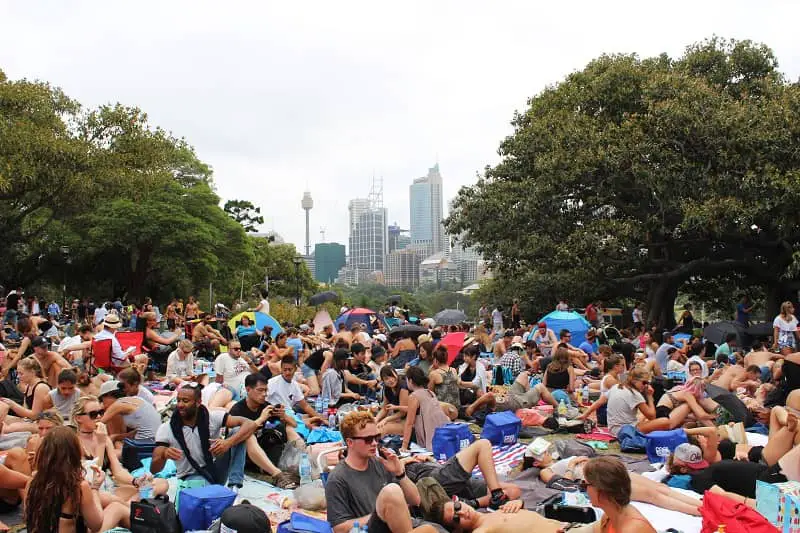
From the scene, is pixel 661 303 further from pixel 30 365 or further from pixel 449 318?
pixel 30 365

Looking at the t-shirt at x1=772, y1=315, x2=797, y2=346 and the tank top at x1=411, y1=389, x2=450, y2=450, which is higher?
the t-shirt at x1=772, y1=315, x2=797, y2=346

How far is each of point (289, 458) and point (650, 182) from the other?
15765 millimetres

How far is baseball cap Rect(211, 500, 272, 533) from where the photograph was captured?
4.54m

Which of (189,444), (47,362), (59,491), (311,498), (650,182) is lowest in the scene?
(311,498)

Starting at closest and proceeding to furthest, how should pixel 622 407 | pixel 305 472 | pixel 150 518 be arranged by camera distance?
pixel 150 518 < pixel 305 472 < pixel 622 407

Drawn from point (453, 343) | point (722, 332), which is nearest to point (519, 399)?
point (453, 343)

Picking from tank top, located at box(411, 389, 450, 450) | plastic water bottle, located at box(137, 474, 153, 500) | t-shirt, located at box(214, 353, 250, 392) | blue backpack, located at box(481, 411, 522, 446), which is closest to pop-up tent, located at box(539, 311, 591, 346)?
t-shirt, located at box(214, 353, 250, 392)

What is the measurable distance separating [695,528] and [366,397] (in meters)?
5.90

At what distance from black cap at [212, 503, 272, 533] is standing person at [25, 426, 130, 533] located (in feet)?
2.72

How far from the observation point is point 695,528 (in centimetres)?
508

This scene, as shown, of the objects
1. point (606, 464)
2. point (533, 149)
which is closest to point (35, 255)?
point (533, 149)

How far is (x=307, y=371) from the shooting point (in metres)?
10.7

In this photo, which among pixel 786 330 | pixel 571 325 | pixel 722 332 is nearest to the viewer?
pixel 786 330

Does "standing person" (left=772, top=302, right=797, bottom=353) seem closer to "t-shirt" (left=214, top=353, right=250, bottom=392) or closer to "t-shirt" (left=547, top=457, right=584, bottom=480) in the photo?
"t-shirt" (left=547, top=457, right=584, bottom=480)
